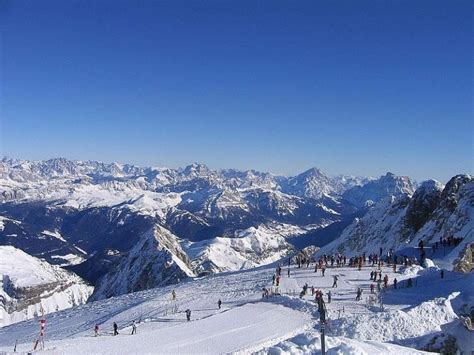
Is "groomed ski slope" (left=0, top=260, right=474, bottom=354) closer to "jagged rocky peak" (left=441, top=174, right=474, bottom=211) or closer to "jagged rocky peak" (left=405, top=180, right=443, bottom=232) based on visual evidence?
"jagged rocky peak" (left=441, top=174, right=474, bottom=211)

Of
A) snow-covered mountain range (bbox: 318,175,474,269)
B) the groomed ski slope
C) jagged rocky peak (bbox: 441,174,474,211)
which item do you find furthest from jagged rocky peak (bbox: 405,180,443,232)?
the groomed ski slope

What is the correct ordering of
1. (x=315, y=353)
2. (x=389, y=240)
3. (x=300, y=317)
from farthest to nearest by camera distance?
(x=389, y=240) → (x=300, y=317) → (x=315, y=353)

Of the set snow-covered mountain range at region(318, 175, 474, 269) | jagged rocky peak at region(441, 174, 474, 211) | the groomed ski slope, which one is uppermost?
jagged rocky peak at region(441, 174, 474, 211)

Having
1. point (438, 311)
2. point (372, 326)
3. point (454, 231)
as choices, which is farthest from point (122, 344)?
point (454, 231)

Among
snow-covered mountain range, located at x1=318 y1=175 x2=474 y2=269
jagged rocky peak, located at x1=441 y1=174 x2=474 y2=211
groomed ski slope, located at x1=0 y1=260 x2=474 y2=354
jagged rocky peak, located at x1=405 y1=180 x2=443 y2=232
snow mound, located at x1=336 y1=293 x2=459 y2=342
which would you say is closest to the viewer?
groomed ski slope, located at x1=0 y1=260 x2=474 y2=354

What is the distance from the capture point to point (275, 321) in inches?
1709

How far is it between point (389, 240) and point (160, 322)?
99315 mm

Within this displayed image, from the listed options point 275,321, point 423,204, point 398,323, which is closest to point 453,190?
point 423,204

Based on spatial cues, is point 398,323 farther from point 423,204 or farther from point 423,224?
point 423,204

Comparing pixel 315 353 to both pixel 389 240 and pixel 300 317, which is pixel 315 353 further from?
pixel 389 240

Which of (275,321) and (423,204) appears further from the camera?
(423,204)

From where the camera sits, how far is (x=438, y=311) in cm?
4131

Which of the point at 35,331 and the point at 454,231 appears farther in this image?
the point at 454,231

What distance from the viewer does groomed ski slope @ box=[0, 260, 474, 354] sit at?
119 feet
